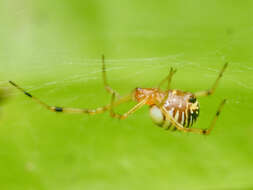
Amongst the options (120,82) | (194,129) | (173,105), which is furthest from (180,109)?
(120,82)

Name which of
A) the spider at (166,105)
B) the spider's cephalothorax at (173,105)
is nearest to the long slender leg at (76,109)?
the spider at (166,105)

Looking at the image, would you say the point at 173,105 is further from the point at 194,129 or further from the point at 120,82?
the point at 120,82

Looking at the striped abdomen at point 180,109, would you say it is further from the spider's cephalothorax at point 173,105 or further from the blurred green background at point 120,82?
the blurred green background at point 120,82

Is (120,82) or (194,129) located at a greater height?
(120,82)

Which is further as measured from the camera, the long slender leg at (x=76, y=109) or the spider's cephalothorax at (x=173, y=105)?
the long slender leg at (x=76, y=109)

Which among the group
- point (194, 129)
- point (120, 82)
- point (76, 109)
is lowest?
point (194, 129)

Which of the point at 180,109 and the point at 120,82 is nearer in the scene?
the point at 180,109
